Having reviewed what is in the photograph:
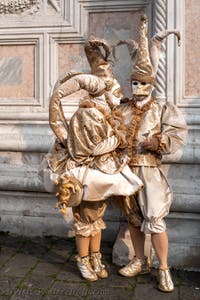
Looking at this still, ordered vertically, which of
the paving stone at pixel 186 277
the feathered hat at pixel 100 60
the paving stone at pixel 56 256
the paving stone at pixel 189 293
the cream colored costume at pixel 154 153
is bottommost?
the paving stone at pixel 189 293

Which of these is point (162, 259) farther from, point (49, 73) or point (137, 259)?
point (49, 73)

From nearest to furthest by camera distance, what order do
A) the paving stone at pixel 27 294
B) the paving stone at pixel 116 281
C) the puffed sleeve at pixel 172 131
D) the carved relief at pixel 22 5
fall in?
the paving stone at pixel 27 294 < the puffed sleeve at pixel 172 131 < the paving stone at pixel 116 281 < the carved relief at pixel 22 5

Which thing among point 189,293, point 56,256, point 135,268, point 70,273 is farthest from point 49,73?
point 189,293

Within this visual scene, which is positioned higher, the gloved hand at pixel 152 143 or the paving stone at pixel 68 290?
the gloved hand at pixel 152 143

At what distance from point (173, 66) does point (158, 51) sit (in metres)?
0.67

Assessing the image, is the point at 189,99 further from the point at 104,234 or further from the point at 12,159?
the point at 12,159

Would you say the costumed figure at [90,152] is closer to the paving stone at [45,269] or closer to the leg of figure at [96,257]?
the leg of figure at [96,257]

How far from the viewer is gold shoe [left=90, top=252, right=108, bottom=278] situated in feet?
11.4

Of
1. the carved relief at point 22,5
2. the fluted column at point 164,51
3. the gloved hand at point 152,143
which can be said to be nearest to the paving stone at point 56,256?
the gloved hand at point 152,143

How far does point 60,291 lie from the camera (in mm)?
3246

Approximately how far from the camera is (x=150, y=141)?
3227 mm

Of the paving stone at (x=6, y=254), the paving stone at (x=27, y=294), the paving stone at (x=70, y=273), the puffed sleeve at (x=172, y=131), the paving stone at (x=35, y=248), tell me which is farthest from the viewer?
the paving stone at (x=35, y=248)

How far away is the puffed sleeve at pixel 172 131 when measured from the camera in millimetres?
3242

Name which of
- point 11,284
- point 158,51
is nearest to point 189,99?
point 158,51
